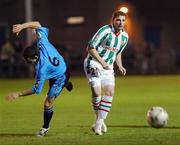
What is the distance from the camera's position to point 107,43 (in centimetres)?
1280

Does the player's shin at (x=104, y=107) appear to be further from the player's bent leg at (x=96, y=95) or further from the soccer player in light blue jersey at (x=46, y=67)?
the soccer player in light blue jersey at (x=46, y=67)

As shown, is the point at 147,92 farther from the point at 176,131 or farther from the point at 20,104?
the point at 176,131

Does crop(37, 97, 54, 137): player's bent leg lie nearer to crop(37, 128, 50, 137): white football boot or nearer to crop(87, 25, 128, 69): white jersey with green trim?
crop(37, 128, 50, 137): white football boot

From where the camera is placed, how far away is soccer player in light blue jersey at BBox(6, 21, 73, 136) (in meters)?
11.8

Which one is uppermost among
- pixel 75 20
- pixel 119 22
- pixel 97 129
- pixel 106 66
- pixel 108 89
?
pixel 119 22

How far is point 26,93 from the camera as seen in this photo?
11695 millimetres

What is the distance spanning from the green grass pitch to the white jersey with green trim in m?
1.36

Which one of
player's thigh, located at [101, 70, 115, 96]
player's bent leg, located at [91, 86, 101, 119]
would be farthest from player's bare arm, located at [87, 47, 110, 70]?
player's bent leg, located at [91, 86, 101, 119]

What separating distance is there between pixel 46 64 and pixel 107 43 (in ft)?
4.56

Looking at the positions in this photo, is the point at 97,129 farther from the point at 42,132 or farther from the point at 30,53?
the point at 30,53

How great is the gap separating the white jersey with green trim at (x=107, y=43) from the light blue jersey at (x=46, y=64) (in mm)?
718

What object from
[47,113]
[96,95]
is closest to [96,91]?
[96,95]

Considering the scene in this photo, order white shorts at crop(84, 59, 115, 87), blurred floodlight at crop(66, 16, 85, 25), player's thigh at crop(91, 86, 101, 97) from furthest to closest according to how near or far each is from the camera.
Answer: blurred floodlight at crop(66, 16, 85, 25) → player's thigh at crop(91, 86, 101, 97) → white shorts at crop(84, 59, 115, 87)

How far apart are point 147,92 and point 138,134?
11.1 meters
